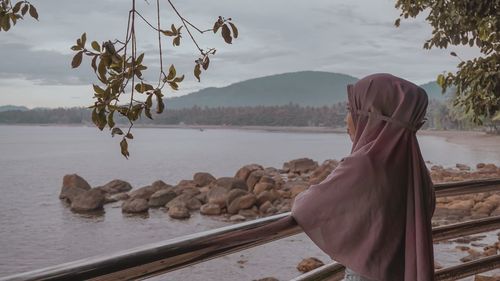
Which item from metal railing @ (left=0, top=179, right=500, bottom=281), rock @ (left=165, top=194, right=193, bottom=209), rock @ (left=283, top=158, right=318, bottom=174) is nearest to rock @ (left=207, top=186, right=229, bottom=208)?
rock @ (left=165, top=194, right=193, bottom=209)

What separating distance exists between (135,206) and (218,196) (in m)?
2.87

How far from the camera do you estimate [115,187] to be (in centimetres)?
2256

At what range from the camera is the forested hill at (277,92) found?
3562 inches

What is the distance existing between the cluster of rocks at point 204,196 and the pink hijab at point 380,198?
14.2 metres

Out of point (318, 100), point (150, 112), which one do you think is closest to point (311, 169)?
point (150, 112)

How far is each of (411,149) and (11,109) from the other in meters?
65.5

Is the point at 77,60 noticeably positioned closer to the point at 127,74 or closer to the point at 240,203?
the point at 127,74

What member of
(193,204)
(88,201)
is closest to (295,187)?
(193,204)

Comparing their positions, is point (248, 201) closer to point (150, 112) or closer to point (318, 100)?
point (150, 112)

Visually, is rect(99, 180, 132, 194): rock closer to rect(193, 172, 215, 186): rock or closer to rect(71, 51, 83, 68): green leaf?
rect(193, 172, 215, 186): rock

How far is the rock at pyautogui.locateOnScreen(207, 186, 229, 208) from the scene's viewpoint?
1681 cm

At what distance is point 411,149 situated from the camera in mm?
1269

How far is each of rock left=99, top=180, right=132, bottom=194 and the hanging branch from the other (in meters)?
21.0

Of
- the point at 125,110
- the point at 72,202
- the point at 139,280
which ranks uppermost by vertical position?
the point at 125,110
